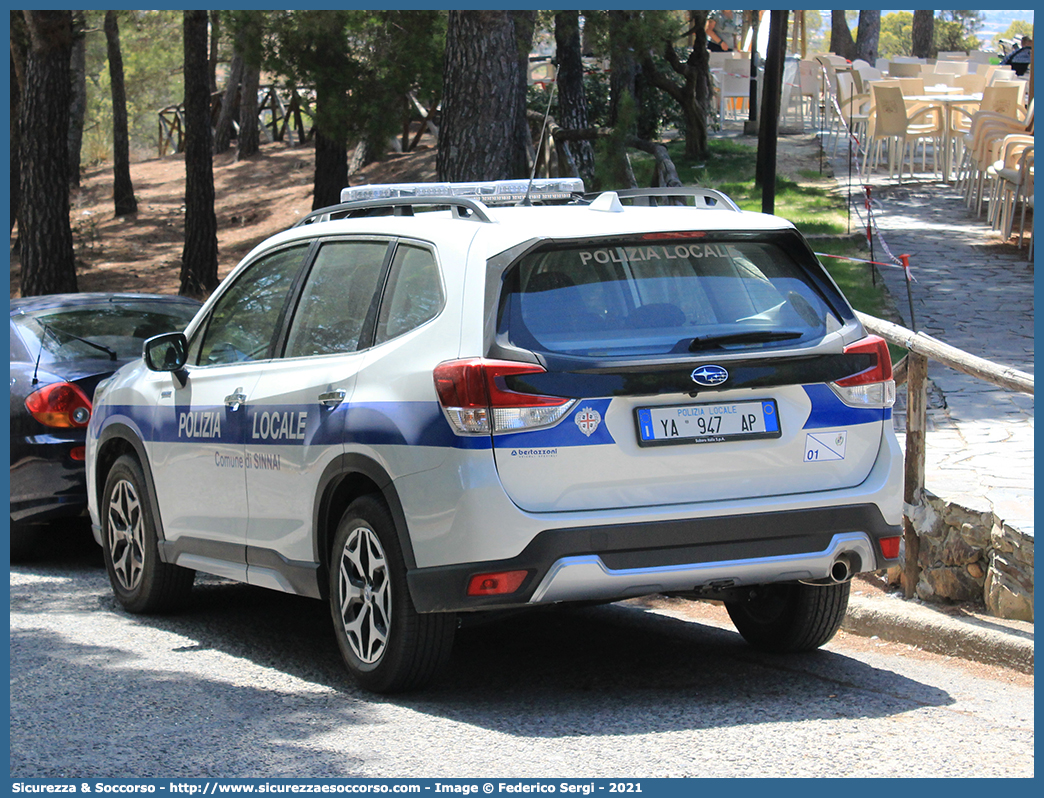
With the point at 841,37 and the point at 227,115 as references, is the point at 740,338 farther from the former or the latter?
the point at 841,37

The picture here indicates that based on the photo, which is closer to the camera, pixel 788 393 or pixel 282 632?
pixel 788 393

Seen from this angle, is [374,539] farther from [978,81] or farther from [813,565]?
[978,81]

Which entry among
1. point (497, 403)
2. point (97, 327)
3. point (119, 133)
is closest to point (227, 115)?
point (119, 133)

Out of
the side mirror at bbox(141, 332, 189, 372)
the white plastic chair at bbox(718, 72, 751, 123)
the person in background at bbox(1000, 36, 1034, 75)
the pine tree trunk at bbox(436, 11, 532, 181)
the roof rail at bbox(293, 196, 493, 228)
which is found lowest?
the side mirror at bbox(141, 332, 189, 372)

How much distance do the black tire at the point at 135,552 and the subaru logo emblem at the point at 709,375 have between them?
10.4 feet

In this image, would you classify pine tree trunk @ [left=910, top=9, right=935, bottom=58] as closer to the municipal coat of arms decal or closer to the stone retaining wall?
the stone retaining wall

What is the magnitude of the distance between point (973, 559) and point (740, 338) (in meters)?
2.25

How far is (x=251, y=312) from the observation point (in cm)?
611

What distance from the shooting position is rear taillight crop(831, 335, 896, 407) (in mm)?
4879

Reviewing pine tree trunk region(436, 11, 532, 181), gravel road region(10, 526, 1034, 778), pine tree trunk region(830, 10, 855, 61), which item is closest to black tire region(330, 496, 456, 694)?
gravel road region(10, 526, 1034, 778)

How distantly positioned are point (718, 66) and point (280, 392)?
2922 centimetres

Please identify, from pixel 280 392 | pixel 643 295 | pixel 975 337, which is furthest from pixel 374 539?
pixel 975 337

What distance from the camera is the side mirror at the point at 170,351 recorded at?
20.8 feet

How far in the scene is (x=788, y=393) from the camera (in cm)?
476
